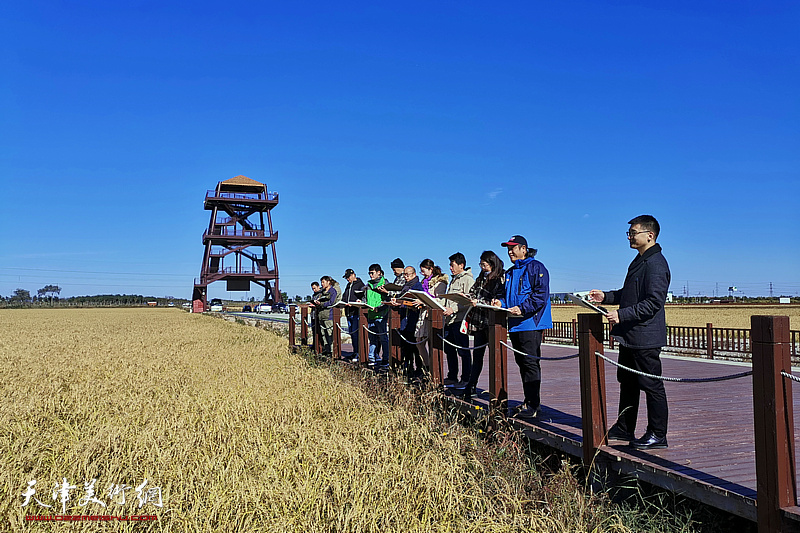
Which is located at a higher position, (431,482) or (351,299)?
(351,299)

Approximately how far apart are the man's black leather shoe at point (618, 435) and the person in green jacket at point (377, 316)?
5.40 m

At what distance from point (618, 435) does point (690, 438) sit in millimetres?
532

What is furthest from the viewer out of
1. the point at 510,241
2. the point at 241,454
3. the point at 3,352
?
the point at 3,352

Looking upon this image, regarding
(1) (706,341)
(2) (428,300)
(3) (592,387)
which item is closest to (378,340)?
(2) (428,300)

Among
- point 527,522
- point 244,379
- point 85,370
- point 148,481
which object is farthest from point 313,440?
point 85,370

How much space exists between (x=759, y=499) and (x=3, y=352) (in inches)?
596

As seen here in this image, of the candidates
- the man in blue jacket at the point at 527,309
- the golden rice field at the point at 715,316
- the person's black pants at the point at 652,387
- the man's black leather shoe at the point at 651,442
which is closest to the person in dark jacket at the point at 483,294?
the man in blue jacket at the point at 527,309

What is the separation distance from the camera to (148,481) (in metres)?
4.18

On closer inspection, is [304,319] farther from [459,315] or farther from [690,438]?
[690,438]

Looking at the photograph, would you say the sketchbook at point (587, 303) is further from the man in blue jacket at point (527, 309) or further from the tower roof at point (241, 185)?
the tower roof at point (241, 185)

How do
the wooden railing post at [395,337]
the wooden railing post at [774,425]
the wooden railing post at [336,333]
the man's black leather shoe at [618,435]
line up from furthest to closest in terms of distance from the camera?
the wooden railing post at [336,333] → the wooden railing post at [395,337] → the man's black leather shoe at [618,435] → the wooden railing post at [774,425]

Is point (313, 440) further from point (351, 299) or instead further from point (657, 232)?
point (351, 299)

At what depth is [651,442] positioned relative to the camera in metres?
4.36

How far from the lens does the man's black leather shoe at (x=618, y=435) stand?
4.67 metres
